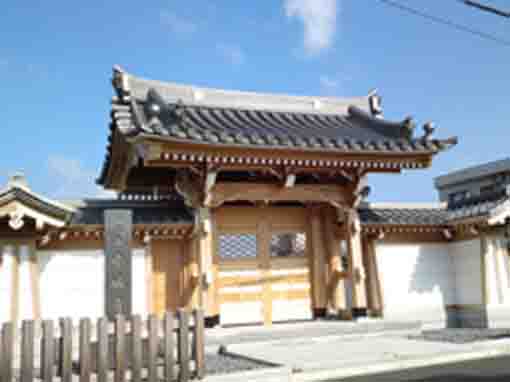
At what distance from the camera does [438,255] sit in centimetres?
1298

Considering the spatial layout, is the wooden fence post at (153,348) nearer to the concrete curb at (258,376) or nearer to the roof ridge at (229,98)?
the concrete curb at (258,376)

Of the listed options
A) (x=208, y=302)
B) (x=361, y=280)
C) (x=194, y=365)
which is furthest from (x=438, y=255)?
(x=194, y=365)

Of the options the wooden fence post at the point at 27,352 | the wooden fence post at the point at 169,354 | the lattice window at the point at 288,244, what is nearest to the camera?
the wooden fence post at the point at 27,352

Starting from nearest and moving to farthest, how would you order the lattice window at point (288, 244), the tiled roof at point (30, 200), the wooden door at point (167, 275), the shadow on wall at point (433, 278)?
1. the tiled roof at point (30, 200)
2. the wooden door at point (167, 275)
3. the lattice window at point (288, 244)
4. the shadow on wall at point (433, 278)

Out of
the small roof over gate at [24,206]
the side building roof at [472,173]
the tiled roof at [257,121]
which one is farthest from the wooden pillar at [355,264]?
the side building roof at [472,173]

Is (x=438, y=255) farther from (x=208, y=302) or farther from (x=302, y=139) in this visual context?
(x=208, y=302)

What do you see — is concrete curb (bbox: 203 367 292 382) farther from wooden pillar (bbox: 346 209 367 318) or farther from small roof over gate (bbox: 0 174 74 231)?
wooden pillar (bbox: 346 209 367 318)

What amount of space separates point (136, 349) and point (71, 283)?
432 cm

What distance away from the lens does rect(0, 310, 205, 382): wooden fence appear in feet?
19.7

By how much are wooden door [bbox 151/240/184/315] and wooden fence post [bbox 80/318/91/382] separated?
181 inches

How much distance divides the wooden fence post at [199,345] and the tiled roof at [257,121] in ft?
11.7

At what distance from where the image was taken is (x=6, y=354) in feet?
19.6

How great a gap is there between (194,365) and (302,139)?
5233 millimetres

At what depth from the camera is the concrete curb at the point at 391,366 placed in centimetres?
680
